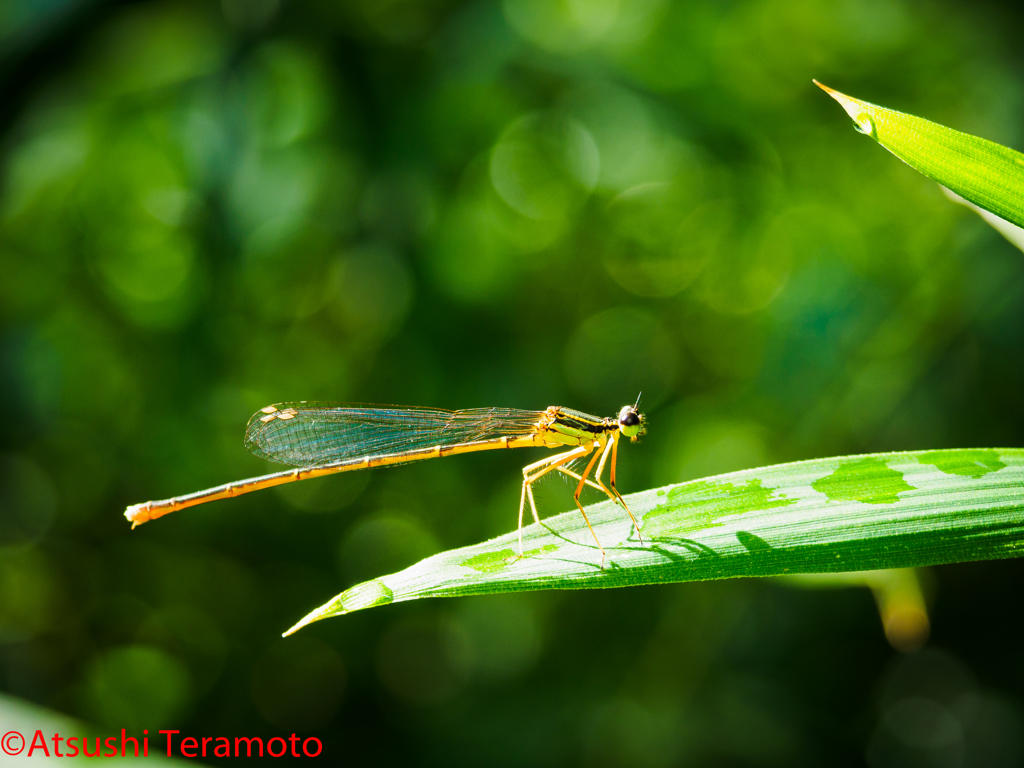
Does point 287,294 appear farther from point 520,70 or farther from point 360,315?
point 520,70

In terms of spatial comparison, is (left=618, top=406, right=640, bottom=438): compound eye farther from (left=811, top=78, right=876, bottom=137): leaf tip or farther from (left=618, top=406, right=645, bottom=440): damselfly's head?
(left=811, top=78, right=876, bottom=137): leaf tip

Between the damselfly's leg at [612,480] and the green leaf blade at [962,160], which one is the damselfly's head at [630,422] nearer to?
the damselfly's leg at [612,480]

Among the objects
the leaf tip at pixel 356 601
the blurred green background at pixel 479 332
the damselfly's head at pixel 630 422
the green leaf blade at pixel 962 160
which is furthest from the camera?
the blurred green background at pixel 479 332

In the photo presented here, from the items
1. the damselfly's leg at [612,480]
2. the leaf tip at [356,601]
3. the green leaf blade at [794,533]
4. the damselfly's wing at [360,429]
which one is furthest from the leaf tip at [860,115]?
the damselfly's wing at [360,429]

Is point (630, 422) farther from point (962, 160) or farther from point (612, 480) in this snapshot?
point (962, 160)

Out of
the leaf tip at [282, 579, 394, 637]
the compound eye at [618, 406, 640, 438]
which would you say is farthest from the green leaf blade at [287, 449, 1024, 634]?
the compound eye at [618, 406, 640, 438]

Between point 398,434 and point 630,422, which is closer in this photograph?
point 630,422

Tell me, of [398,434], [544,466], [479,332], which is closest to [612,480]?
[544,466]
